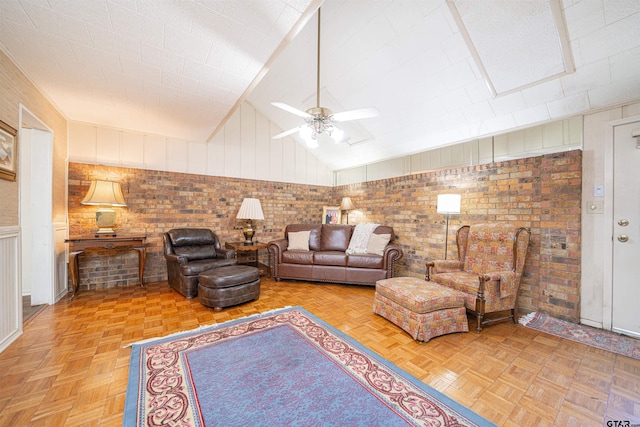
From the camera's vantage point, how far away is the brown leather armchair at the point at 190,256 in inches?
128

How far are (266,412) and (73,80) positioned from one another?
3.49 meters

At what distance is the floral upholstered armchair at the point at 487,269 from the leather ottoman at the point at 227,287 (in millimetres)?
2224

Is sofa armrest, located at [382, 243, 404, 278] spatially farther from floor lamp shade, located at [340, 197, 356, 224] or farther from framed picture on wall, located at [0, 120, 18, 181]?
framed picture on wall, located at [0, 120, 18, 181]

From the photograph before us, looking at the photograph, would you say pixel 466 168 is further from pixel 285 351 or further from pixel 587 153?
pixel 285 351

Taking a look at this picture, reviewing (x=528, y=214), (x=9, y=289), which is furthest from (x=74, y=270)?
(x=528, y=214)

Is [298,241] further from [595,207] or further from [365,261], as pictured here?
[595,207]

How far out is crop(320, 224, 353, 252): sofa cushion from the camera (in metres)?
4.51

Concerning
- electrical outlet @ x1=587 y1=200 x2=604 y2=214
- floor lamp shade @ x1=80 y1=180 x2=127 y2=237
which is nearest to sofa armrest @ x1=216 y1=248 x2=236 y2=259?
floor lamp shade @ x1=80 y1=180 x2=127 y2=237

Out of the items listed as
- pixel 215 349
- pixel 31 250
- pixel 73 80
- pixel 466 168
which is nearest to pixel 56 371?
pixel 215 349

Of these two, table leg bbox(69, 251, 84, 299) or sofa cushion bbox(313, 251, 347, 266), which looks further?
sofa cushion bbox(313, 251, 347, 266)

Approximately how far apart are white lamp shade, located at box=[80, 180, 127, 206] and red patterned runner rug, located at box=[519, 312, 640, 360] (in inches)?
206

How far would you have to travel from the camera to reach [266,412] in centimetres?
135

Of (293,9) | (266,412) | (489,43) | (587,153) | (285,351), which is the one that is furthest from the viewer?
(587,153)

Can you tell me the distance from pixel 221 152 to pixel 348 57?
9.20ft
